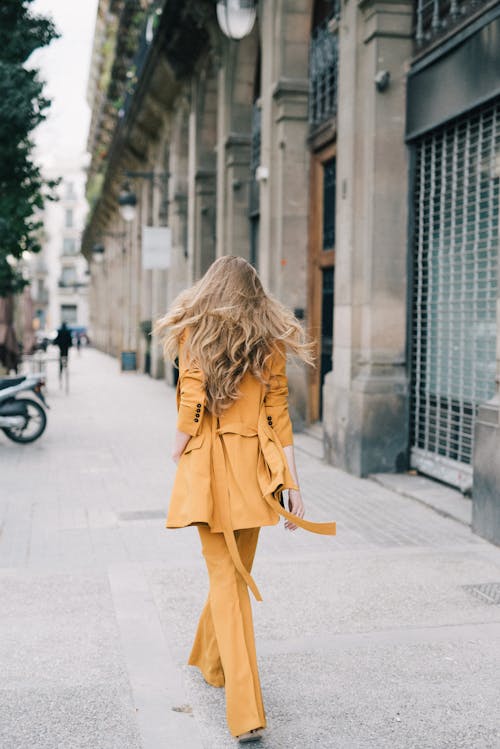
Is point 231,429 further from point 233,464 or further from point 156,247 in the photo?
point 156,247

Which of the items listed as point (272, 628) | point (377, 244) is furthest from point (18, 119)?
point (272, 628)

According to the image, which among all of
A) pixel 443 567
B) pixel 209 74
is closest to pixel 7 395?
pixel 443 567

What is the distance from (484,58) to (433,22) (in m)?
1.56

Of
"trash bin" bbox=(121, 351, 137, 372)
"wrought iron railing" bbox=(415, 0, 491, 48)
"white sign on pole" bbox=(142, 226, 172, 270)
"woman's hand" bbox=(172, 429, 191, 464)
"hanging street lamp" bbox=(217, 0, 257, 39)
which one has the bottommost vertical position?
"trash bin" bbox=(121, 351, 137, 372)

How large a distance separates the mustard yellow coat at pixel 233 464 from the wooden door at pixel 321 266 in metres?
9.30

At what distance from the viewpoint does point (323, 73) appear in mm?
13031

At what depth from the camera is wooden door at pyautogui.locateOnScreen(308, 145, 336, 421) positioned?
43.3 feet

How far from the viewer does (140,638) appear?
483 centimetres

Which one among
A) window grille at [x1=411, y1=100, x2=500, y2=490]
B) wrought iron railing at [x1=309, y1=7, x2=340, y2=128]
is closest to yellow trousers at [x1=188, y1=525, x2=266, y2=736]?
window grille at [x1=411, y1=100, x2=500, y2=490]

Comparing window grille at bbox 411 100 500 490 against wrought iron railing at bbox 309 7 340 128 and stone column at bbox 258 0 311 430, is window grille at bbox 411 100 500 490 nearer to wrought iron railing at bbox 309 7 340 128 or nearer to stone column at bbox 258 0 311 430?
wrought iron railing at bbox 309 7 340 128

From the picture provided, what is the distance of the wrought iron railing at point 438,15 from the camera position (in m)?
8.66

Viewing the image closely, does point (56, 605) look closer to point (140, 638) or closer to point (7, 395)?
point (140, 638)

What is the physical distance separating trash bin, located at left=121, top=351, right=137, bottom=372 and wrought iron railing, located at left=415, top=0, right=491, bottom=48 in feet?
76.5

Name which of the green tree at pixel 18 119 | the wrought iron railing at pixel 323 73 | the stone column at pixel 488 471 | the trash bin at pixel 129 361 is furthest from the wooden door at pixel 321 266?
the trash bin at pixel 129 361
